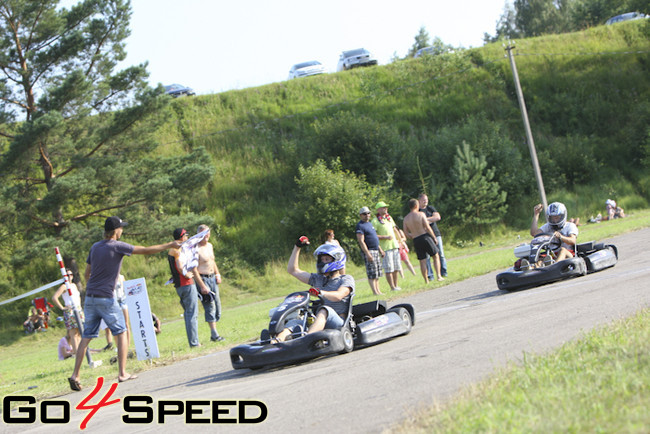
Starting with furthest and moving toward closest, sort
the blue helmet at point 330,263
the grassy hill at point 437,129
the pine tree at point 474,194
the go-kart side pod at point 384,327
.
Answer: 1. the grassy hill at point 437,129
2. the pine tree at point 474,194
3. the blue helmet at point 330,263
4. the go-kart side pod at point 384,327

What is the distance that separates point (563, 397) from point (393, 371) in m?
2.14

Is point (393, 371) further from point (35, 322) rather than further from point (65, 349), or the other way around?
point (35, 322)

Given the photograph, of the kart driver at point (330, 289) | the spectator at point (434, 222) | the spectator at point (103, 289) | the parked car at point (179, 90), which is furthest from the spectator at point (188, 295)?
the parked car at point (179, 90)

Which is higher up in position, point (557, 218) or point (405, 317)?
point (557, 218)

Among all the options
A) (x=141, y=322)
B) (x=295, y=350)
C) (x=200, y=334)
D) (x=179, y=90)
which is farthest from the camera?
(x=179, y=90)

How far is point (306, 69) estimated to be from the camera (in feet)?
149

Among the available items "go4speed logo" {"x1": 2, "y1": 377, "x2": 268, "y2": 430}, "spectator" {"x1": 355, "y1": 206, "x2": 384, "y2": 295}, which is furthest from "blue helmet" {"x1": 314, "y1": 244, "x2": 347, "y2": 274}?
"spectator" {"x1": 355, "y1": 206, "x2": 384, "y2": 295}

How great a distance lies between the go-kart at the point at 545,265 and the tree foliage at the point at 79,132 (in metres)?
16.2

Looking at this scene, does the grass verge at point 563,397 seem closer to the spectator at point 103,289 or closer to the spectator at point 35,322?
the spectator at point 103,289

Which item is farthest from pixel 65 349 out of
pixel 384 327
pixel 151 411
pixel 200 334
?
pixel 151 411

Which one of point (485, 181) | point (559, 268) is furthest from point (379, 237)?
point (485, 181)

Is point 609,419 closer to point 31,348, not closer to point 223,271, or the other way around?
point 31,348

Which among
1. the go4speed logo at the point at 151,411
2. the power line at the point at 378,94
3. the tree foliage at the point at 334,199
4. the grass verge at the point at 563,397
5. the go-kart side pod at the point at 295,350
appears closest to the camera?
the grass verge at the point at 563,397

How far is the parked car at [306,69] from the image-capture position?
148ft
